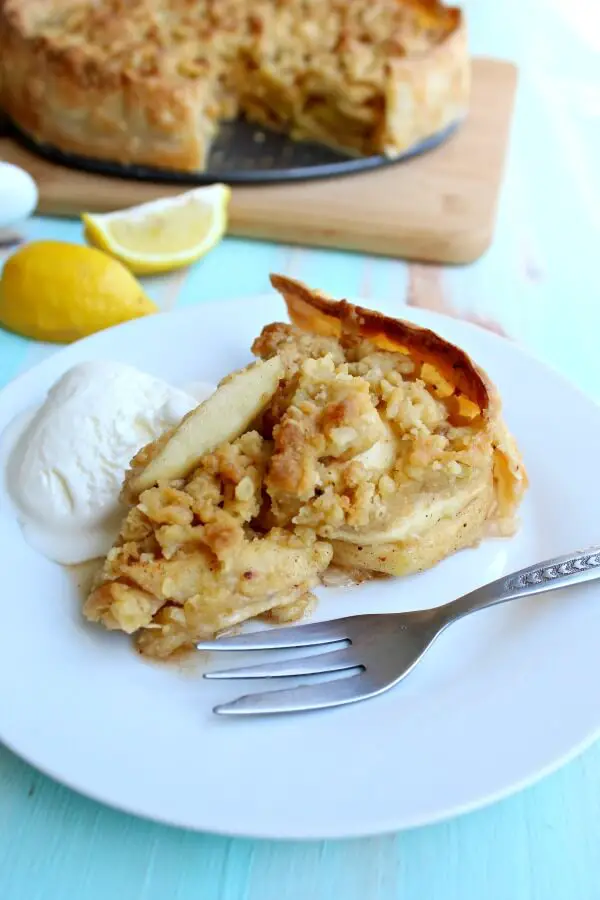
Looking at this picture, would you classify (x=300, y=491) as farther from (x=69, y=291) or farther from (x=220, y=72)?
(x=220, y=72)

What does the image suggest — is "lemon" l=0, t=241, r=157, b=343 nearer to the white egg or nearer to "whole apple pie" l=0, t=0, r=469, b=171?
the white egg

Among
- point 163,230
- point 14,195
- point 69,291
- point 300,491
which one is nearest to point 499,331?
point 163,230

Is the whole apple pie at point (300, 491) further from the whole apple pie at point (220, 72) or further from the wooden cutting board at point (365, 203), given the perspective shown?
the whole apple pie at point (220, 72)

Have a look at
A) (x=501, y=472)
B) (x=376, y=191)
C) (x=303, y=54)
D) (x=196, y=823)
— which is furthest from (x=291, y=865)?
(x=303, y=54)

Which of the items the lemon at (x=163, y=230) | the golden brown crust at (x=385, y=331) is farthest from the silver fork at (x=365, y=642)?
the lemon at (x=163, y=230)

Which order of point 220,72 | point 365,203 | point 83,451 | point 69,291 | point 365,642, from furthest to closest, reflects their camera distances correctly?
point 220,72 → point 365,203 → point 69,291 → point 83,451 → point 365,642

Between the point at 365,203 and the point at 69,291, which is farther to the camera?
the point at 365,203
